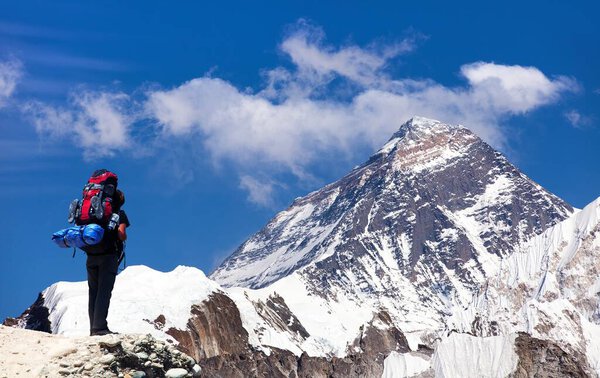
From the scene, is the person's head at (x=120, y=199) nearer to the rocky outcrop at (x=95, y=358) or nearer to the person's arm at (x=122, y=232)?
the person's arm at (x=122, y=232)

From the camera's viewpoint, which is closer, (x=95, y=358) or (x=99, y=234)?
(x=95, y=358)

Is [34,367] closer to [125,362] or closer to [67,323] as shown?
[125,362]

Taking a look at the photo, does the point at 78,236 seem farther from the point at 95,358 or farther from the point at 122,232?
the point at 95,358

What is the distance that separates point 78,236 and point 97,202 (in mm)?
744

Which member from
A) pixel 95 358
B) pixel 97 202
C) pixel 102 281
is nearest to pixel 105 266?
pixel 102 281

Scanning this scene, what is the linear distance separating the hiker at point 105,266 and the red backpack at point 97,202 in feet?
0.67

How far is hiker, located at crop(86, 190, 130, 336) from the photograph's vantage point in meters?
20.9

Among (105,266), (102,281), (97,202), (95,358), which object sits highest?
(97,202)

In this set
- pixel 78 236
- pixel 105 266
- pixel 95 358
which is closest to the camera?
pixel 95 358

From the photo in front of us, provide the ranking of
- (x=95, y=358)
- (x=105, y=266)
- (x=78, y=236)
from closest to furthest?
(x=95, y=358) → (x=78, y=236) → (x=105, y=266)

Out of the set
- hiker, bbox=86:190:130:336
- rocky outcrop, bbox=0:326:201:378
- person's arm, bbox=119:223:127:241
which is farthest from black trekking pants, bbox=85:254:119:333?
rocky outcrop, bbox=0:326:201:378

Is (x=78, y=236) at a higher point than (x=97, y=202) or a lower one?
lower

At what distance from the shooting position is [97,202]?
20.7m

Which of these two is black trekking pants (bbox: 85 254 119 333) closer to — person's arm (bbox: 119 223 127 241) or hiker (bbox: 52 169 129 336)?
hiker (bbox: 52 169 129 336)
